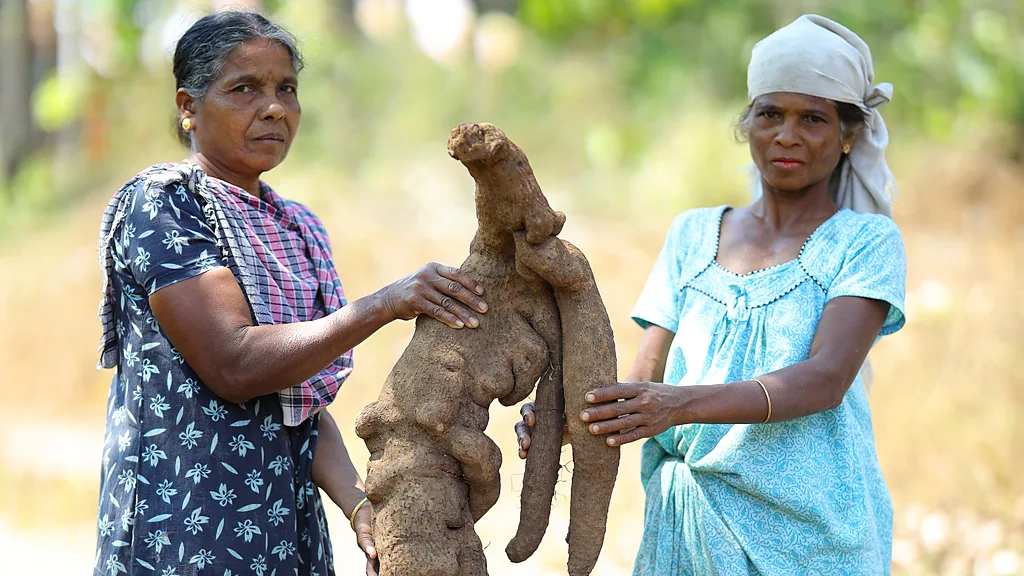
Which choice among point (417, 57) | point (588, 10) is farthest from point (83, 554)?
point (588, 10)

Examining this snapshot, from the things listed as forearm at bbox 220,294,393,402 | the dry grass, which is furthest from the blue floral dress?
the dry grass

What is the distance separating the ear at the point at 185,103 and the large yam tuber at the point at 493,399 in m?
0.76

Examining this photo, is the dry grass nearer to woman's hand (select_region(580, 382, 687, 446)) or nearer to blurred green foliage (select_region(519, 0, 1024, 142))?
blurred green foliage (select_region(519, 0, 1024, 142))

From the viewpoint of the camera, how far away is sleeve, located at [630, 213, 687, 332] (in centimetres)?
260

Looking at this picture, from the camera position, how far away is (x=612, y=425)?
2084 millimetres

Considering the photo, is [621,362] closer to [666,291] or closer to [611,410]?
[666,291]

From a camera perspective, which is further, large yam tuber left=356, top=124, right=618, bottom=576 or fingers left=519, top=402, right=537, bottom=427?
fingers left=519, top=402, right=537, bottom=427

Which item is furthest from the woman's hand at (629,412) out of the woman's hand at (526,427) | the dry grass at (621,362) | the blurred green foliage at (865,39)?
the blurred green foliage at (865,39)

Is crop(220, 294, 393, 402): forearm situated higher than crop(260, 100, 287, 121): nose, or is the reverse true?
crop(260, 100, 287, 121): nose

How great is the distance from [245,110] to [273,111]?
0.07 metres

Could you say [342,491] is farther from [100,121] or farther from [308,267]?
[100,121]

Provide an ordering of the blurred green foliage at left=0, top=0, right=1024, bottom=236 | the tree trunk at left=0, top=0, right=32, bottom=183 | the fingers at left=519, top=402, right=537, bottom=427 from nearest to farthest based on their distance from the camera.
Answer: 1. the fingers at left=519, top=402, right=537, bottom=427
2. the blurred green foliage at left=0, top=0, right=1024, bottom=236
3. the tree trunk at left=0, top=0, right=32, bottom=183

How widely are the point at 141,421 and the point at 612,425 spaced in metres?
1.05

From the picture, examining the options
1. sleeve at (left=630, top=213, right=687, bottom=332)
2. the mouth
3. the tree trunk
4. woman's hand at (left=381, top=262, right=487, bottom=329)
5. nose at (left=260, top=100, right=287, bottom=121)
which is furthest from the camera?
the tree trunk
